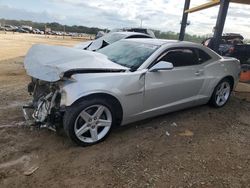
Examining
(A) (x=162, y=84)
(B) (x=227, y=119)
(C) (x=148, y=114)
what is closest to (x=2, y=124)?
(C) (x=148, y=114)

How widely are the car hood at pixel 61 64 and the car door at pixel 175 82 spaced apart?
583 millimetres

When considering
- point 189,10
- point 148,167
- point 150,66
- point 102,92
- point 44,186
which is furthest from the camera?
point 189,10

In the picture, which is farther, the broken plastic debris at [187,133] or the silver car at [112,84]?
the broken plastic debris at [187,133]

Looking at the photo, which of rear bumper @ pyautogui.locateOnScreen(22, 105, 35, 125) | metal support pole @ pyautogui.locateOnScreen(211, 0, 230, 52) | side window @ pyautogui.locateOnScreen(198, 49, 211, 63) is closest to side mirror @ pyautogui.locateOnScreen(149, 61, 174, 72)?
side window @ pyautogui.locateOnScreen(198, 49, 211, 63)

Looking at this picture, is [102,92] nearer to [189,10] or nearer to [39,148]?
[39,148]

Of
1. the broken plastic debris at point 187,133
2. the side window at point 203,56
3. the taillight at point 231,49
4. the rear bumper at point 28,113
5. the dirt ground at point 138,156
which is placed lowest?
the dirt ground at point 138,156

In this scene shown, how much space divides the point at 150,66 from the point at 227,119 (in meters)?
2.14

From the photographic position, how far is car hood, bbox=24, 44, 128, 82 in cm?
392

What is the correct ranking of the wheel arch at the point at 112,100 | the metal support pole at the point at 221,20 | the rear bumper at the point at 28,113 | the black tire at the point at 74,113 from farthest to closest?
the metal support pole at the point at 221,20, the rear bumper at the point at 28,113, the wheel arch at the point at 112,100, the black tire at the point at 74,113

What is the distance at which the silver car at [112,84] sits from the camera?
3.92 meters

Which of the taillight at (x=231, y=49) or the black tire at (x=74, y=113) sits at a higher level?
the taillight at (x=231, y=49)

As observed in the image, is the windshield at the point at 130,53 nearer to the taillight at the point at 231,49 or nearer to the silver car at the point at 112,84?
the silver car at the point at 112,84

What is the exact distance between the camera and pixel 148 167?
367 cm

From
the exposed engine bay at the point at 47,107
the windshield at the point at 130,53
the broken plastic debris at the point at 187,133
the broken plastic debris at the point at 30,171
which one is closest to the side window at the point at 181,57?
the windshield at the point at 130,53
